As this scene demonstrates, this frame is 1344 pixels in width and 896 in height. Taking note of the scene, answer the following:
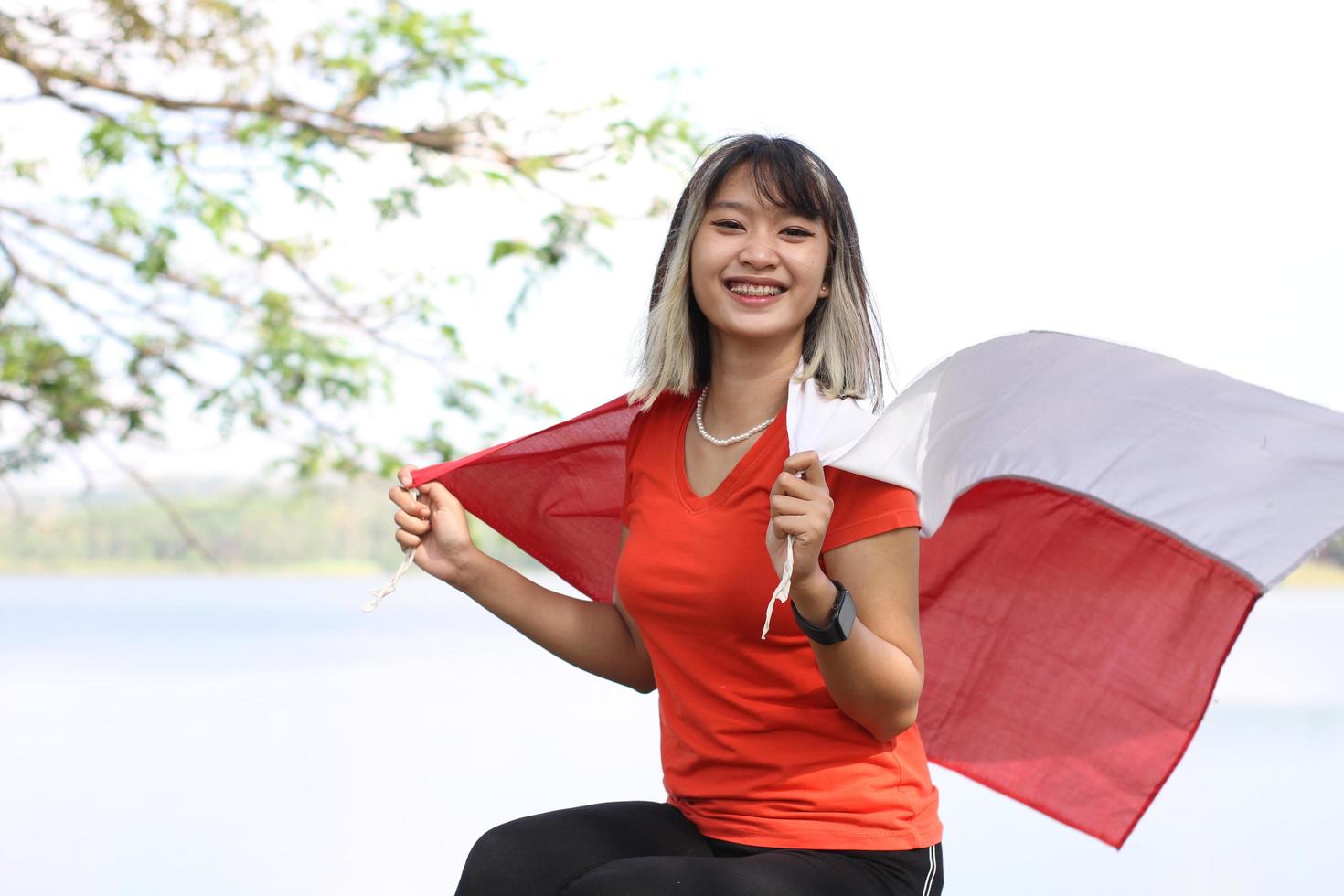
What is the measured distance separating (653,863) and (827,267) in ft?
2.38

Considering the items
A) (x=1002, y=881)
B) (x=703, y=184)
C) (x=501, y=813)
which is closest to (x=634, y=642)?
(x=703, y=184)

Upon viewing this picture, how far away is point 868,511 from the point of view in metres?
1.60

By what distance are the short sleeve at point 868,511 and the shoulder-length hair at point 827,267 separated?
0.57 ft

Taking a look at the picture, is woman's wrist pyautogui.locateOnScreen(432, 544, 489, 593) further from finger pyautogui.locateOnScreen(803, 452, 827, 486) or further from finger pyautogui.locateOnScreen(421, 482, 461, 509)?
finger pyautogui.locateOnScreen(803, 452, 827, 486)

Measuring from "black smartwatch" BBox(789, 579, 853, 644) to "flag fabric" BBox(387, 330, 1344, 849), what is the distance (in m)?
0.15

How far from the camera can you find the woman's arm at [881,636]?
153 centimetres

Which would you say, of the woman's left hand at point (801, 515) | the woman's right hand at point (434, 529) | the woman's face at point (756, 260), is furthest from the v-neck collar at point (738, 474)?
the woman's right hand at point (434, 529)

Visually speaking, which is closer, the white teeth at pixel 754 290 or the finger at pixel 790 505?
the finger at pixel 790 505

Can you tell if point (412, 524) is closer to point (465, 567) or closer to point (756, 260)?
point (465, 567)

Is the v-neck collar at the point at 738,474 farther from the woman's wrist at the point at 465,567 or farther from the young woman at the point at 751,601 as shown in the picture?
the woman's wrist at the point at 465,567

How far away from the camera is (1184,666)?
5.80ft

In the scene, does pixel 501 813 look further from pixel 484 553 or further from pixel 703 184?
pixel 703 184

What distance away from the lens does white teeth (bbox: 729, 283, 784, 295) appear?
1.77m

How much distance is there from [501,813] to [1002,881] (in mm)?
1425
